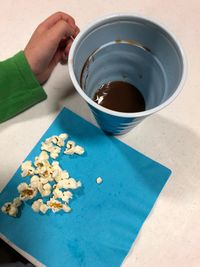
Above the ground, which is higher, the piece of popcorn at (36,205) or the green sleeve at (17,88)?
the green sleeve at (17,88)

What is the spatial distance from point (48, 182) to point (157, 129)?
0.72 ft

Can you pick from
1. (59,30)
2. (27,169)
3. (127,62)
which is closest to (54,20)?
(59,30)

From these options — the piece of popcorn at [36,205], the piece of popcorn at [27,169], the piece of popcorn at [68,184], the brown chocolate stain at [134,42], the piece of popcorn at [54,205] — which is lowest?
the piece of popcorn at [36,205]

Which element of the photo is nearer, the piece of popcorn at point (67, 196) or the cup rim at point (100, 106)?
the cup rim at point (100, 106)

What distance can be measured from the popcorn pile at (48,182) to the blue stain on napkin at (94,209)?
11mm

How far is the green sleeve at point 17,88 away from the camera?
514 millimetres

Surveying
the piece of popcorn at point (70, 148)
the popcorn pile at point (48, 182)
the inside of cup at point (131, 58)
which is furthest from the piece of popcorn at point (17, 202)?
the inside of cup at point (131, 58)

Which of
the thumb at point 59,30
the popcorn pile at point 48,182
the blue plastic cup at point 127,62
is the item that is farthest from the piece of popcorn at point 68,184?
the thumb at point 59,30

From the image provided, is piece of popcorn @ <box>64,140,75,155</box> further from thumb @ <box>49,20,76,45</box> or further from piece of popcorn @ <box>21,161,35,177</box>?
thumb @ <box>49,20,76,45</box>

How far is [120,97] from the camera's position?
0.50 metres

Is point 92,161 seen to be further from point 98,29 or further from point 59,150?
point 98,29

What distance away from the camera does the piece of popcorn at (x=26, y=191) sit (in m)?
0.49

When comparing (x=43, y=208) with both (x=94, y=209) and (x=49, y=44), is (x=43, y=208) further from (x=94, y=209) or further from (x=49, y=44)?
(x=49, y=44)

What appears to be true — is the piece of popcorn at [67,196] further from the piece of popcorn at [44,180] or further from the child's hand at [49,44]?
the child's hand at [49,44]
